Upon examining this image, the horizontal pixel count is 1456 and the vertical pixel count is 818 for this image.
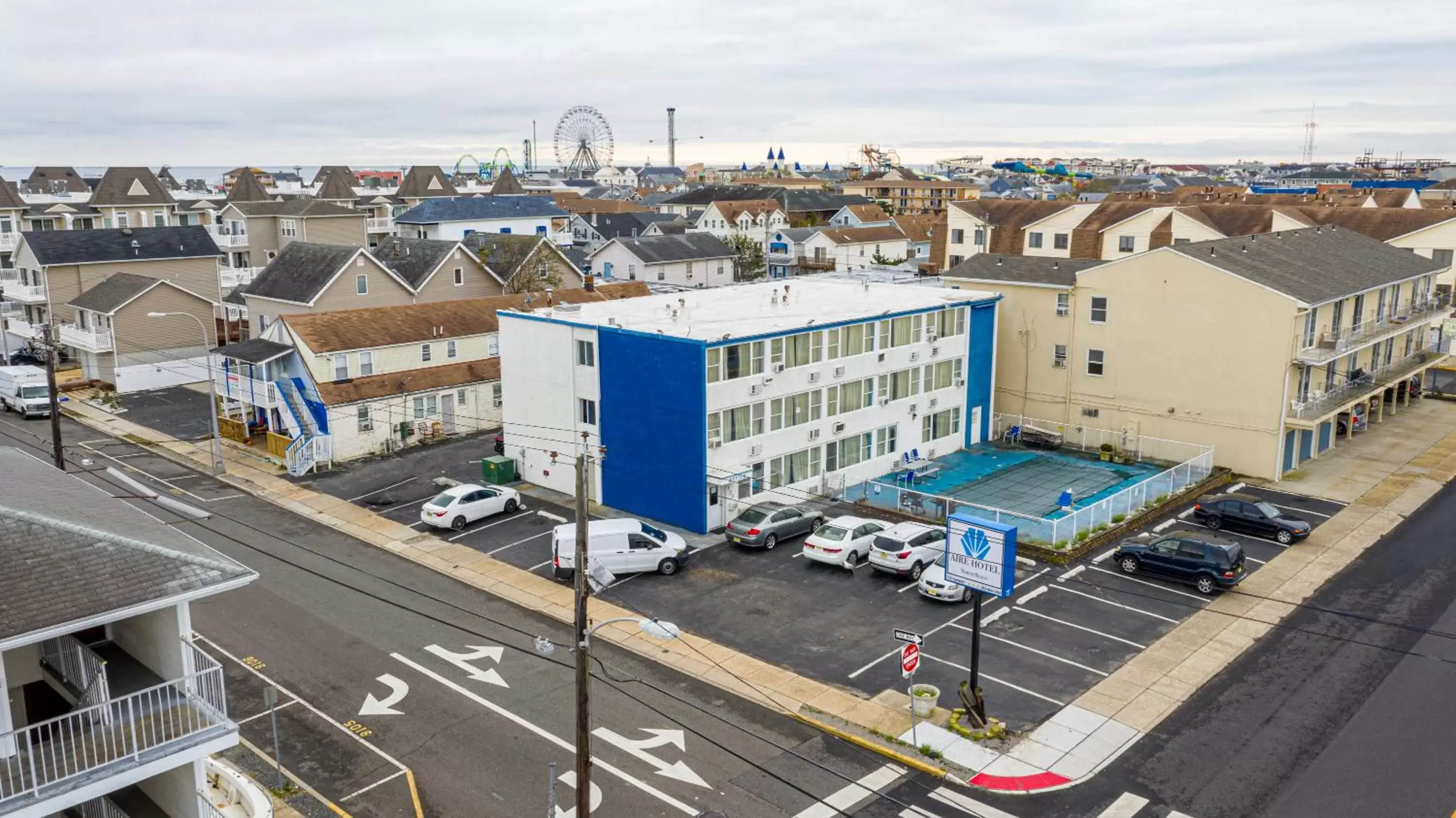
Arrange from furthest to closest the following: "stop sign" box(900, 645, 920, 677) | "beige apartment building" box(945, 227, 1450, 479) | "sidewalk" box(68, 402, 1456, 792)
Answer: "beige apartment building" box(945, 227, 1450, 479), "stop sign" box(900, 645, 920, 677), "sidewalk" box(68, 402, 1456, 792)

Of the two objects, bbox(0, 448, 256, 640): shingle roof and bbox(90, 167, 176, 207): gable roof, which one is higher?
bbox(90, 167, 176, 207): gable roof

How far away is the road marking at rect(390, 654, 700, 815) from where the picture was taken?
67.4 ft

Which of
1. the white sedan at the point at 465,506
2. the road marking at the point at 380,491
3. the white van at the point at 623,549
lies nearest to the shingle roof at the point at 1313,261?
the white van at the point at 623,549

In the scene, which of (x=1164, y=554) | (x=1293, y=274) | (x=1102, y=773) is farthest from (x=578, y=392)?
(x=1293, y=274)

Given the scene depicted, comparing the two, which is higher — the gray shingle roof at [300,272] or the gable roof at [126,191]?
the gable roof at [126,191]

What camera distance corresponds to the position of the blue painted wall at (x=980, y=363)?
152ft

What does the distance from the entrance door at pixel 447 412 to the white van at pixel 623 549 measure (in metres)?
17.4

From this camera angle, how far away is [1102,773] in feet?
70.2

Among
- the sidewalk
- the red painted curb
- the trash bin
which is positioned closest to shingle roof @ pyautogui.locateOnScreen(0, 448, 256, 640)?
the sidewalk

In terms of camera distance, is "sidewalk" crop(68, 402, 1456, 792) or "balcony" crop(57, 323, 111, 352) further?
"balcony" crop(57, 323, 111, 352)

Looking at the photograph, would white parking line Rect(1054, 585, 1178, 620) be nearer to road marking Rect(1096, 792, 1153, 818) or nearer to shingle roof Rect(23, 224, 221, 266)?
road marking Rect(1096, 792, 1153, 818)

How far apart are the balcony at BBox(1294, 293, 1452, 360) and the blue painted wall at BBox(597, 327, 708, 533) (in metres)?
24.0

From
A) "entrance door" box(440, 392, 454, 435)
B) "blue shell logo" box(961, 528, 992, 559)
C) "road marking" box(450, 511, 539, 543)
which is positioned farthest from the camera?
"entrance door" box(440, 392, 454, 435)

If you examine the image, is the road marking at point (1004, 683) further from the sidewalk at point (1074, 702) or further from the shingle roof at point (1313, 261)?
the shingle roof at point (1313, 261)
